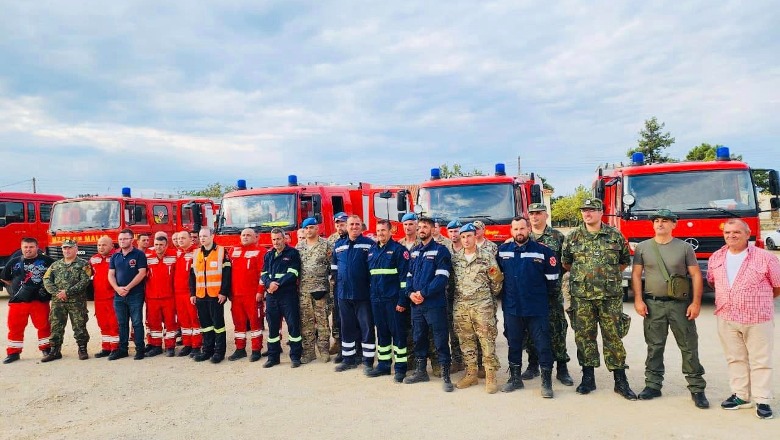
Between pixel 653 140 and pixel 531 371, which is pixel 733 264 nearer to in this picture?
pixel 531 371

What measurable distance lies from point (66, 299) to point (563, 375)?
5882mm

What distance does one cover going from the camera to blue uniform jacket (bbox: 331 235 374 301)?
18.6 feet

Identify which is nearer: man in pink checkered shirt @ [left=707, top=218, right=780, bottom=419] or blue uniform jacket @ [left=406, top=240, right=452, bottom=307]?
man in pink checkered shirt @ [left=707, top=218, right=780, bottom=419]

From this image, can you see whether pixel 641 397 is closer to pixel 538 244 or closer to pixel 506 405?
pixel 506 405

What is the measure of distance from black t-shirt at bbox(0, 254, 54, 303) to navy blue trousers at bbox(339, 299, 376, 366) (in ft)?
12.8

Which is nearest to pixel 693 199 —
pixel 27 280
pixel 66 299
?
pixel 66 299

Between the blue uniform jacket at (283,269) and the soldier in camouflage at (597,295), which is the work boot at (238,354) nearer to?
the blue uniform jacket at (283,269)

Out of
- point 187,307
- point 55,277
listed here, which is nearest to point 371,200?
point 187,307

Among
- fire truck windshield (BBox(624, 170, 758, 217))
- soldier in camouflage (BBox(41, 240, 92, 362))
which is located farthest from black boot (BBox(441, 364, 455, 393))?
fire truck windshield (BBox(624, 170, 758, 217))

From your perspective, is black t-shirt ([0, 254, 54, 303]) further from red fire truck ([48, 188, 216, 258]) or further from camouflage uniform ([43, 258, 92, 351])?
red fire truck ([48, 188, 216, 258])

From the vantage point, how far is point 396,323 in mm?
5414

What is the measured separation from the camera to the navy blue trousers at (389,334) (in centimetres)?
536

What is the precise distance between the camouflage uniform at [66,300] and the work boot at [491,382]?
501cm

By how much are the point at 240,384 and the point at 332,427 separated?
5.30 feet
